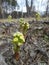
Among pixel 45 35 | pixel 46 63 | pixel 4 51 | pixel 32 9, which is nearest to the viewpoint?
pixel 46 63

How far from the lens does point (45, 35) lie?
492cm

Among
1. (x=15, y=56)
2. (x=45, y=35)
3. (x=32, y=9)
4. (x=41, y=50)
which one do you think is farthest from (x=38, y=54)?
(x=32, y=9)

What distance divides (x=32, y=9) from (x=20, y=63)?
25.5m

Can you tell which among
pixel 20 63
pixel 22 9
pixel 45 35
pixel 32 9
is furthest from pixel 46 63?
pixel 22 9

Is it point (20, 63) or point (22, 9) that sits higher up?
point (20, 63)

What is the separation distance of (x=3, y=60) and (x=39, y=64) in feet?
1.45

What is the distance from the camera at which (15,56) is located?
278cm

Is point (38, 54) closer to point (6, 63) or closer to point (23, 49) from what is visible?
point (23, 49)

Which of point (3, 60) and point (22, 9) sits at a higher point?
point (3, 60)

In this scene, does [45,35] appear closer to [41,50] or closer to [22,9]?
[41,50]

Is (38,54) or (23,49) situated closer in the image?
(38,54)

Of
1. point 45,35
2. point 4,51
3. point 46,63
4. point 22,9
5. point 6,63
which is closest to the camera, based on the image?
point 6,63

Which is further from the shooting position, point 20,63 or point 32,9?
point 32,9

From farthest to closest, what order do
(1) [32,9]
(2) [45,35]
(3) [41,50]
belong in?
(1) [32,9]
(2) [45,35]
(3) [41,50]
